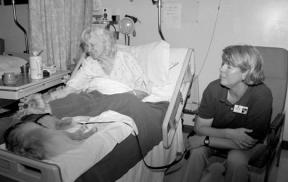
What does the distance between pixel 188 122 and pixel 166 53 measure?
0.91m

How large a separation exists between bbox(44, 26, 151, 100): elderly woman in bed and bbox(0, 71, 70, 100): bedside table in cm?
16

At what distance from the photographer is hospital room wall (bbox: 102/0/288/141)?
2.24 m

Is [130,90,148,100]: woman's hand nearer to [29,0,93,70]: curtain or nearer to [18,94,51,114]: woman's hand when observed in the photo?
[18,94,51,114]: woman's hand

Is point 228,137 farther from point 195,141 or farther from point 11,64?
point 11,64

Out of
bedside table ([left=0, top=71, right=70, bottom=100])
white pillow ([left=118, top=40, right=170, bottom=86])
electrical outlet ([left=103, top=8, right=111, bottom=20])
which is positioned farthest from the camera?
electrical outlet ([left=103, top=8, right=111, bottom=20])

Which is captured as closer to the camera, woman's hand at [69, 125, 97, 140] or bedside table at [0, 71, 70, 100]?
woman's hand at [69, 125, 97, 140]

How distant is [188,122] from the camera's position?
2.81 m

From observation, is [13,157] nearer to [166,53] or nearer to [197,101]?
[166,53]

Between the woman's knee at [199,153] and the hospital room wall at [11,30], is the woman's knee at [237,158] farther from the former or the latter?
the hospital room wall at [11,30]

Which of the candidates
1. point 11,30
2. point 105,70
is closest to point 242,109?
point 105,70

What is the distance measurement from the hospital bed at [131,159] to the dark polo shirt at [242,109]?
23cm

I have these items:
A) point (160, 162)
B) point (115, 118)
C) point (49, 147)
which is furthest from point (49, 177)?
point (160, 162)

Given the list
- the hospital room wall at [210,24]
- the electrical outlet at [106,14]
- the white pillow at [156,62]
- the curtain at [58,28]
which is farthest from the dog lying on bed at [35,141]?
the electrical outlet at [106,14]

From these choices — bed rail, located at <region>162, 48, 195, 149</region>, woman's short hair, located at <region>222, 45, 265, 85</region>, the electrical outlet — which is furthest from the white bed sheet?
the electrical outlet
